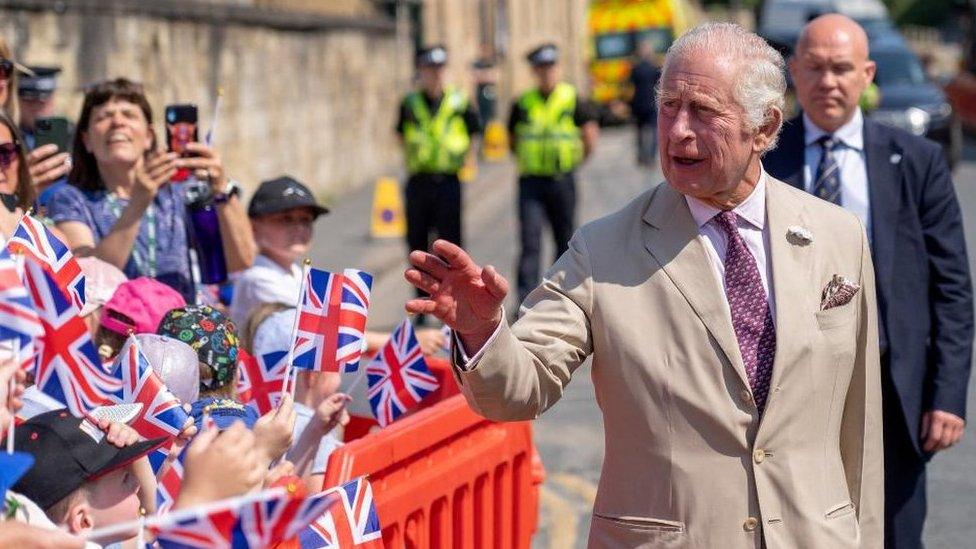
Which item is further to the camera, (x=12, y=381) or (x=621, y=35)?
(x=621, y=35)

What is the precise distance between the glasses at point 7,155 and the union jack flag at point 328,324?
1.35 meters

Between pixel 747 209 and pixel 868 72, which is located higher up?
pixel 868 72

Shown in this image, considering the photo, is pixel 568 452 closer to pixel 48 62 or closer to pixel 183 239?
pixel 183 239

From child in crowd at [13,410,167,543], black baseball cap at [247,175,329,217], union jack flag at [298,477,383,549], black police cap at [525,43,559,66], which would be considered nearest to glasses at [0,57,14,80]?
black baseball cap at [247,175,329,217]

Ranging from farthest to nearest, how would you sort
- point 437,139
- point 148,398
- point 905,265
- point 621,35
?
point 621,35 < point 437,139 < point 905,265 < point 148,398

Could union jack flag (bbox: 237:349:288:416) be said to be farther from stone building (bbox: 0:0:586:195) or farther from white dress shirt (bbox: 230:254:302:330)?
stone building (bbox: 0:0:586:195)

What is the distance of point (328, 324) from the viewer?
4.44 m

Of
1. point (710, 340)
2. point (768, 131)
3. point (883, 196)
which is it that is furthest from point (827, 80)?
point (710, 340)

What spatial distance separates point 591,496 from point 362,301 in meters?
3.56

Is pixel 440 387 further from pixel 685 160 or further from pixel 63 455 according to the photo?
pixel 63 455

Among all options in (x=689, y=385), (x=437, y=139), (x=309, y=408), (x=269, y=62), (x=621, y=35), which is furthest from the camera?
(x=621, y=35)

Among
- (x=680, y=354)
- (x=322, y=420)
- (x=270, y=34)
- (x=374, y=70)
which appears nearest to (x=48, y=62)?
(x=270, y=34)

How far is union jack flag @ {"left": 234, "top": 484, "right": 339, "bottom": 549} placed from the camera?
108 inches

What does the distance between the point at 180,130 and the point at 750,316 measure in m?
3.12
